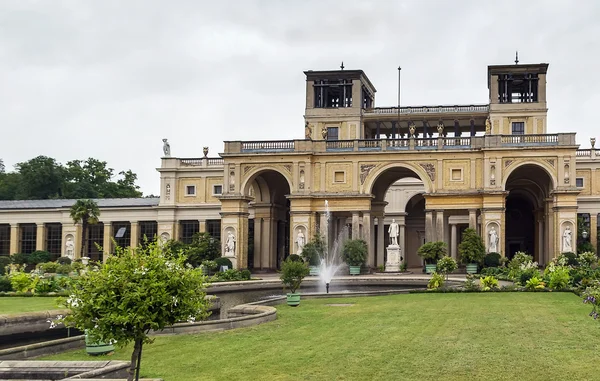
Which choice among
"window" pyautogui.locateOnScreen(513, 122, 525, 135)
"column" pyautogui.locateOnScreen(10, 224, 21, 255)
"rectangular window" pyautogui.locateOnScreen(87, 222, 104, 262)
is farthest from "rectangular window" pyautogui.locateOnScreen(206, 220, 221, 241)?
"window" pyautogui.locateOnScreen(513, 122, 525, 135)

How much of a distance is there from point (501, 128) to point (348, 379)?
50754 mm

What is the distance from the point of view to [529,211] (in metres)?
63.8

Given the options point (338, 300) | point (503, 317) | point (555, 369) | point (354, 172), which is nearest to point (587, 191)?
point (354, 172)

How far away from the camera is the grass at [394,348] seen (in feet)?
40.9

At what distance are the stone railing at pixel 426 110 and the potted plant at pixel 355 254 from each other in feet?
54.2

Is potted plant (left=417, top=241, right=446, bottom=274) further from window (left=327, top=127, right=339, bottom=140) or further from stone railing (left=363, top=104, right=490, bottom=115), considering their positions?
window (left=327, top=127, right=339, bottom=140)

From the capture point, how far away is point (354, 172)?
5203 cm

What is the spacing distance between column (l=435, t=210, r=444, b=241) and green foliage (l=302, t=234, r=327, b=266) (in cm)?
761

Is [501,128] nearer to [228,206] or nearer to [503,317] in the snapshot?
[228,206]

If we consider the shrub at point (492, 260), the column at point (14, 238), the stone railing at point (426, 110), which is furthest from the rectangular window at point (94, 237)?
the shrub at point (492, 260)

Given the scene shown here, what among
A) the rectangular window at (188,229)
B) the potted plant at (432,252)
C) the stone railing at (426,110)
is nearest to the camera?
the potted plant at (432,252)

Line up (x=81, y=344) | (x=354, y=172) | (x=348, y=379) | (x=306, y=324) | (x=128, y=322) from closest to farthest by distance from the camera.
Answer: (x=128, y=322)
(x=348, y=379)
(x=81, y=344)
(x=306, y=324)
(x=354, y=172)

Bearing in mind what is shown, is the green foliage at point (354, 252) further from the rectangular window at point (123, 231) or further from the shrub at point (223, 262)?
the rectangular window at point (123, 231)

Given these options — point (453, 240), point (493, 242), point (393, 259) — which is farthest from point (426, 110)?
point (393, 259)
